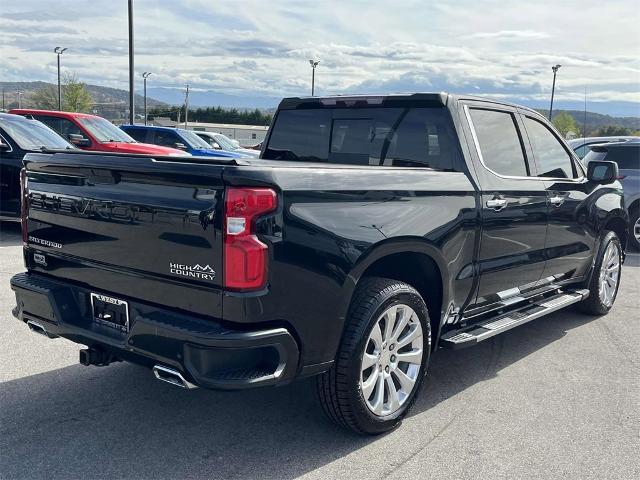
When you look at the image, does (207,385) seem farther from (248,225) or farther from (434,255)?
(434,255)

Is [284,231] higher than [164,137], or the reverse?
[284,231]

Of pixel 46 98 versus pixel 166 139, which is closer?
pixel 166 139

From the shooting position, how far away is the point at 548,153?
17.3ft

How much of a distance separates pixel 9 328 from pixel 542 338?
4.47 meters

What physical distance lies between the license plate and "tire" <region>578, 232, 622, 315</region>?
4458mm

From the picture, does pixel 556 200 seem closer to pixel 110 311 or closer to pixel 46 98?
pixel 110 311

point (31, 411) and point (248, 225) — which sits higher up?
point (248, 225)

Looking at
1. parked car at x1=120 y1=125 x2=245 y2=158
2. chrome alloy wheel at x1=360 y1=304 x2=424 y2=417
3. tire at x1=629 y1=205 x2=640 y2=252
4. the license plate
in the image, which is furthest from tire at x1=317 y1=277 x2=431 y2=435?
parked car at x1=120 y1=125 x2=245 y2=158

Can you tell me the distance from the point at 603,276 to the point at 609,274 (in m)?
0.24

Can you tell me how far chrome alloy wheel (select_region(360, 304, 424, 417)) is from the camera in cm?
353

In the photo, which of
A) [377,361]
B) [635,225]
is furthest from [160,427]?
[635,225]

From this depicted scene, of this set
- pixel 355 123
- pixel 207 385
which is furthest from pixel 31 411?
pixel 355 123

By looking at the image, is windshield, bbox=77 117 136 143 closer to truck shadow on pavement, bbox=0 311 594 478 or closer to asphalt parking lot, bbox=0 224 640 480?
asphalt parking lot, bbox=0 224 640 480

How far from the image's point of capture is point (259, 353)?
2.97 meters
